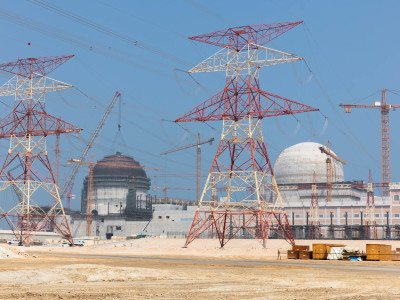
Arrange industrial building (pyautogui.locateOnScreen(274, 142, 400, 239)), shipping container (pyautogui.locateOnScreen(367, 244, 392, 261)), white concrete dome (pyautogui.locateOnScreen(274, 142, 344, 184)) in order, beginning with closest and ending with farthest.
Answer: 1. shipping container (pyautogui.locateOnScreen(367, 244, 392, 261))
2. industrial building (pyautogui.locateOnScreen(274, 142, 400, 239))
3. white concrete dome (pyautogui.locateOnScreen(274, 142, 344, 184))

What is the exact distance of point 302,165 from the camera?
177 m

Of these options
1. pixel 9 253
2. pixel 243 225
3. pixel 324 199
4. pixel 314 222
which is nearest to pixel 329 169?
pixel 324 199

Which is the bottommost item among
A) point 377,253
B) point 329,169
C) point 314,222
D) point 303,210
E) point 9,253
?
point 9,253

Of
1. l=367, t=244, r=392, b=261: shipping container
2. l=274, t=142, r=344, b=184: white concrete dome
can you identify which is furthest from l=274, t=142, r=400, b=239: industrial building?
l=367, t=244, r=392, b=261: shipping container

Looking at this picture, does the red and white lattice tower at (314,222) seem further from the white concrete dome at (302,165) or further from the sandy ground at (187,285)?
the sandy ground at (187,285)

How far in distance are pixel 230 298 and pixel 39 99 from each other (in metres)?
69.2

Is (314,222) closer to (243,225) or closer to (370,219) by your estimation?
(370,219)

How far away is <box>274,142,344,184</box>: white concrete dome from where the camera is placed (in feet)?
576

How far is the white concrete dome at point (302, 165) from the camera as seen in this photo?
17562 cm

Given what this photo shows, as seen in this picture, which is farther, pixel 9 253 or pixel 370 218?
pixel 370 218

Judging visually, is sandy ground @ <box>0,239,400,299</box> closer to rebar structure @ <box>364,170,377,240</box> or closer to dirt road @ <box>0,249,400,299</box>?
dirt road @ <box>0,249,400,299</box>

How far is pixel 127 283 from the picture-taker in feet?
108

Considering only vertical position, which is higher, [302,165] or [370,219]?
[302,165]

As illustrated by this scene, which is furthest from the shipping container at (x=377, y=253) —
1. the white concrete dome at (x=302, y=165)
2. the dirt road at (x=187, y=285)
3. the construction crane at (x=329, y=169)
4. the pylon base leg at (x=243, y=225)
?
the white concrete dome at (x=302, y=165)
